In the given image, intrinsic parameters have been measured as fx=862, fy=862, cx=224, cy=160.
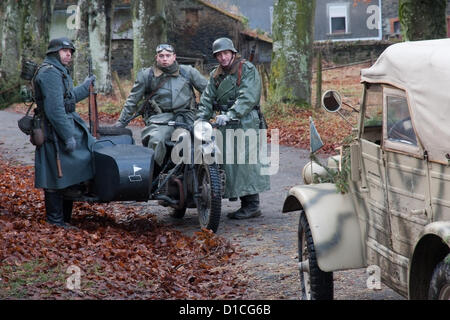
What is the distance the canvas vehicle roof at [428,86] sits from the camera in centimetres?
463

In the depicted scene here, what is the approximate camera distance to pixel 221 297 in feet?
22.5

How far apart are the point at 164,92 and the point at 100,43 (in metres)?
22.2

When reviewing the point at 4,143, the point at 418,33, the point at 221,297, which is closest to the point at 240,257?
the point at 221,297

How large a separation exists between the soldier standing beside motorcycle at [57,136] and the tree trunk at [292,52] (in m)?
12.6

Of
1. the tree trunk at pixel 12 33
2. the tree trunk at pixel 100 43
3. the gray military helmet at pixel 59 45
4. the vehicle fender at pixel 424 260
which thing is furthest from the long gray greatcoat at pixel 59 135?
the tree trunk at pixel 12 33

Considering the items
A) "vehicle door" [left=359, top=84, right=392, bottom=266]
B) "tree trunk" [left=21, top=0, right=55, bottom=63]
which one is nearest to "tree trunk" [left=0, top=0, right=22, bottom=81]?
"tree trunk" [left=21, top=0, right=55, bottom=63]

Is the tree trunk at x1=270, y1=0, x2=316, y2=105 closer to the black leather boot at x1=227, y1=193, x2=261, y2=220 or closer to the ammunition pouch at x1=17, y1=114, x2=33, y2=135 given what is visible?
the black leather boot at x1=227, y1=193, x2=261, y2=220

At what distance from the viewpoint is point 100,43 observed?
31.8 meters

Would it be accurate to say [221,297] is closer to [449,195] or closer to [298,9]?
[449,195]

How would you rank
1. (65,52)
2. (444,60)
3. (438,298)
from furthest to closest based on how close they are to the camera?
1. (65,52)
2. (444,60)
3. (438,298)

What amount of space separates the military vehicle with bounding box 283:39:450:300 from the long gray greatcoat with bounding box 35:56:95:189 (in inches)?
129

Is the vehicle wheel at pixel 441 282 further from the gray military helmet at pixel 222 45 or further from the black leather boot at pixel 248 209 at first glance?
the black leather boot at pixel 248 209

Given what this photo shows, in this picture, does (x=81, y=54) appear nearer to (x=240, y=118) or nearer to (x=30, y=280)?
(x=240, y=118)
